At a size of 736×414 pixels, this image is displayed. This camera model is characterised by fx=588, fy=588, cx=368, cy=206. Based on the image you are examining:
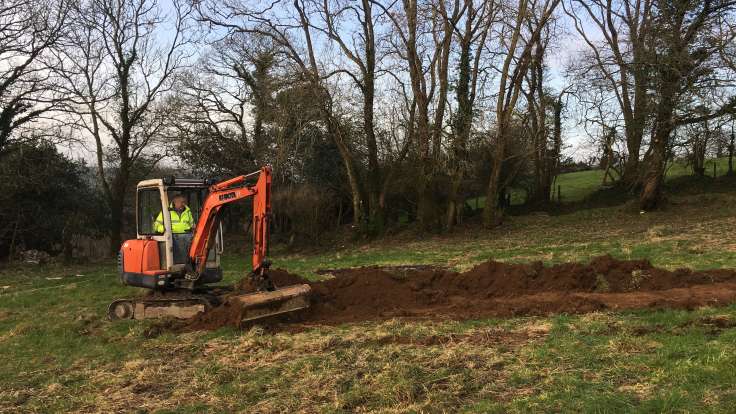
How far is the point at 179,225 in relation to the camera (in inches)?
388

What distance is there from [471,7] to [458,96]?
3479 millimetres

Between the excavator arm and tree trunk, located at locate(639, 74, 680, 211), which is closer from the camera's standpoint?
the excavator arm

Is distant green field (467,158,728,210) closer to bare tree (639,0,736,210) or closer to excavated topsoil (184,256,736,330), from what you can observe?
bare tree (639,0,736,210)

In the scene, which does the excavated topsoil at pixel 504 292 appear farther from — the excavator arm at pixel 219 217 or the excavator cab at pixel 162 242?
the excavator cab at pixel 162 242

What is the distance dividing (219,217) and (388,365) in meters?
4.46

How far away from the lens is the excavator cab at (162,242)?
963 centimetres

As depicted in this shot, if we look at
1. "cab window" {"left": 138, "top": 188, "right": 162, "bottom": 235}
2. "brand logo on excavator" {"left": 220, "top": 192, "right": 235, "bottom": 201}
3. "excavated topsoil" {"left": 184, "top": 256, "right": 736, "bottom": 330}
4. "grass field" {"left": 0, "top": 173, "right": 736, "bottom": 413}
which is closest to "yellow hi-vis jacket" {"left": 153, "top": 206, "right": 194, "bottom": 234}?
"cab window" {"left": 138, "top": 188, "right": 162, "bottom": 235}

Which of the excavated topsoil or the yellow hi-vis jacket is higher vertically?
the yellow hi-vis jacket

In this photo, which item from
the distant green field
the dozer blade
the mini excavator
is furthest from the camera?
the distant green field

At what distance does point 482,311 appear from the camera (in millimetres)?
8328

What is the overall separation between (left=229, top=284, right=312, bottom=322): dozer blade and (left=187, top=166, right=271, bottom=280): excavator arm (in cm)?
43

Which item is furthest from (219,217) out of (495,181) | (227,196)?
(495,181)

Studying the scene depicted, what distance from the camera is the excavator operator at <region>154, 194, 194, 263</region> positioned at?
9758 mm

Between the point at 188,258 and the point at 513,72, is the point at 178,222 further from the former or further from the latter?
the point at 513,72
